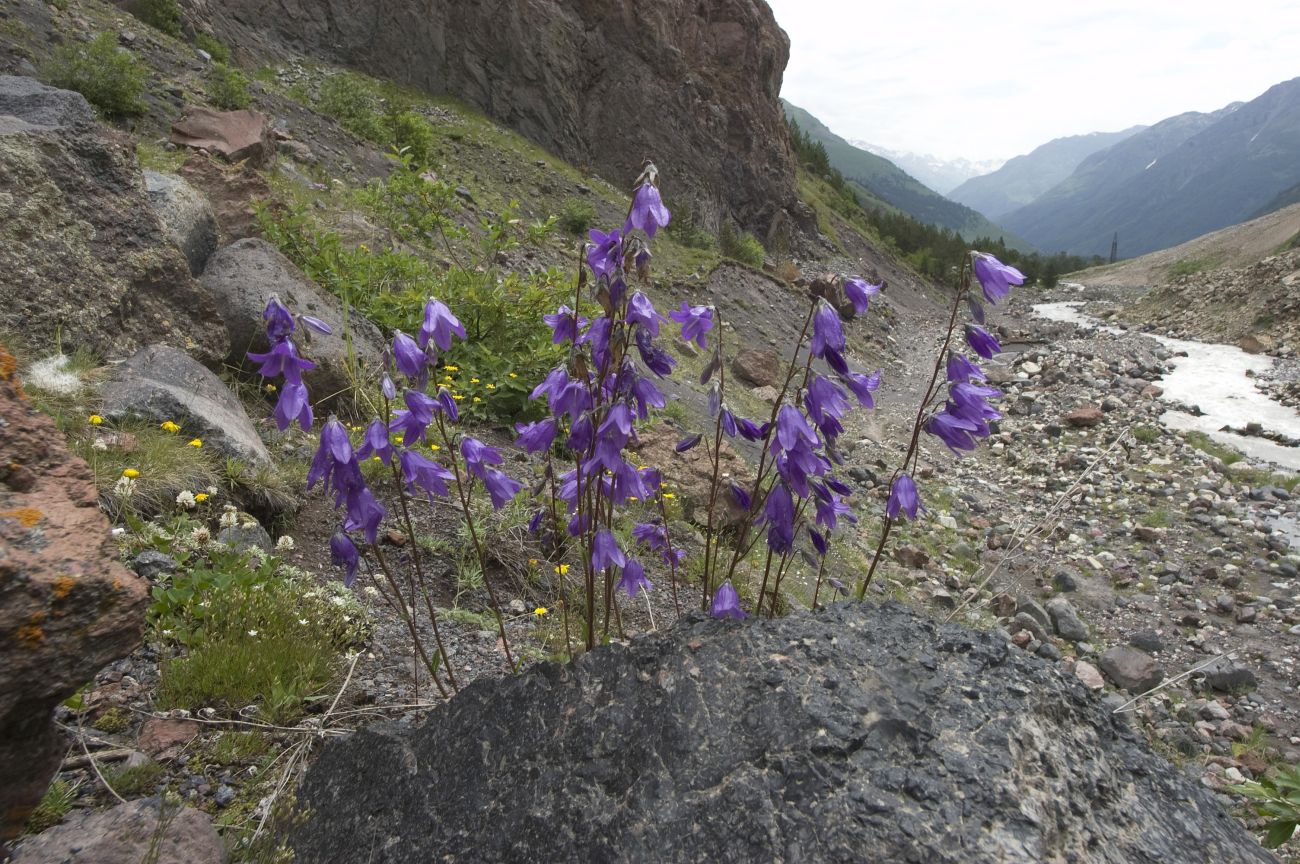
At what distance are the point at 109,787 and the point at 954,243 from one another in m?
49.2

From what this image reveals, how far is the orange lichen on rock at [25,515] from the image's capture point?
1383mm

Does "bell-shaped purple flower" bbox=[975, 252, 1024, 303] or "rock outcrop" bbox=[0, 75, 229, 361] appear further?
"rock outcrop" bbox=[0, 75, 229, 361]

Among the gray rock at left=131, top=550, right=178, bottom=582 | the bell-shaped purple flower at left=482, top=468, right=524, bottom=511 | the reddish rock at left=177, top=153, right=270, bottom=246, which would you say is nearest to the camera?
the bell-shaped purple flower at left=482, top=468, right=524, bottom=511

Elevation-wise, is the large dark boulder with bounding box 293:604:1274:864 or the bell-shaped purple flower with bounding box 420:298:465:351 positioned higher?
the bell-shaped purple flower with bounding box 420:298:465:351

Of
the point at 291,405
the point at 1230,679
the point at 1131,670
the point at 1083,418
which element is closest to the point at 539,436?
the point at 291,405

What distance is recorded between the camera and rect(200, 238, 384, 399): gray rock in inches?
191

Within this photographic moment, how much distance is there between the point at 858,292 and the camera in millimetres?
2043

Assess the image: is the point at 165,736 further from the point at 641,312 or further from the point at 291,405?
the point at 641,312

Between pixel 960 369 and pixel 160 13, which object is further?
pixel 160 13

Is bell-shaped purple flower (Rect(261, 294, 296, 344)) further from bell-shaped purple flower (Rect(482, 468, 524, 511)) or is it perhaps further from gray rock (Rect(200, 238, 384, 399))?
gray rock (Rect(200, 238, 384, 399))

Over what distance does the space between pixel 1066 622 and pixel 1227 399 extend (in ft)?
38.5

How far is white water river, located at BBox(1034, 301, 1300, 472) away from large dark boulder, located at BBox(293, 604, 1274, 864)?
12.5 meters

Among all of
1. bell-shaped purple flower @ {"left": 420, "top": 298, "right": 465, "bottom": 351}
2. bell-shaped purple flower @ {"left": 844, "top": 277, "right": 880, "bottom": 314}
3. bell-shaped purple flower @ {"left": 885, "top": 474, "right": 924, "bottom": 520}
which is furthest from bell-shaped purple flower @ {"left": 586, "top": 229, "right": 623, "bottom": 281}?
bell-shaped purple flower @ {"left": 885, "top": 474, "right": 924, "bottom": 520}

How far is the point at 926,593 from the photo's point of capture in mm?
6355
